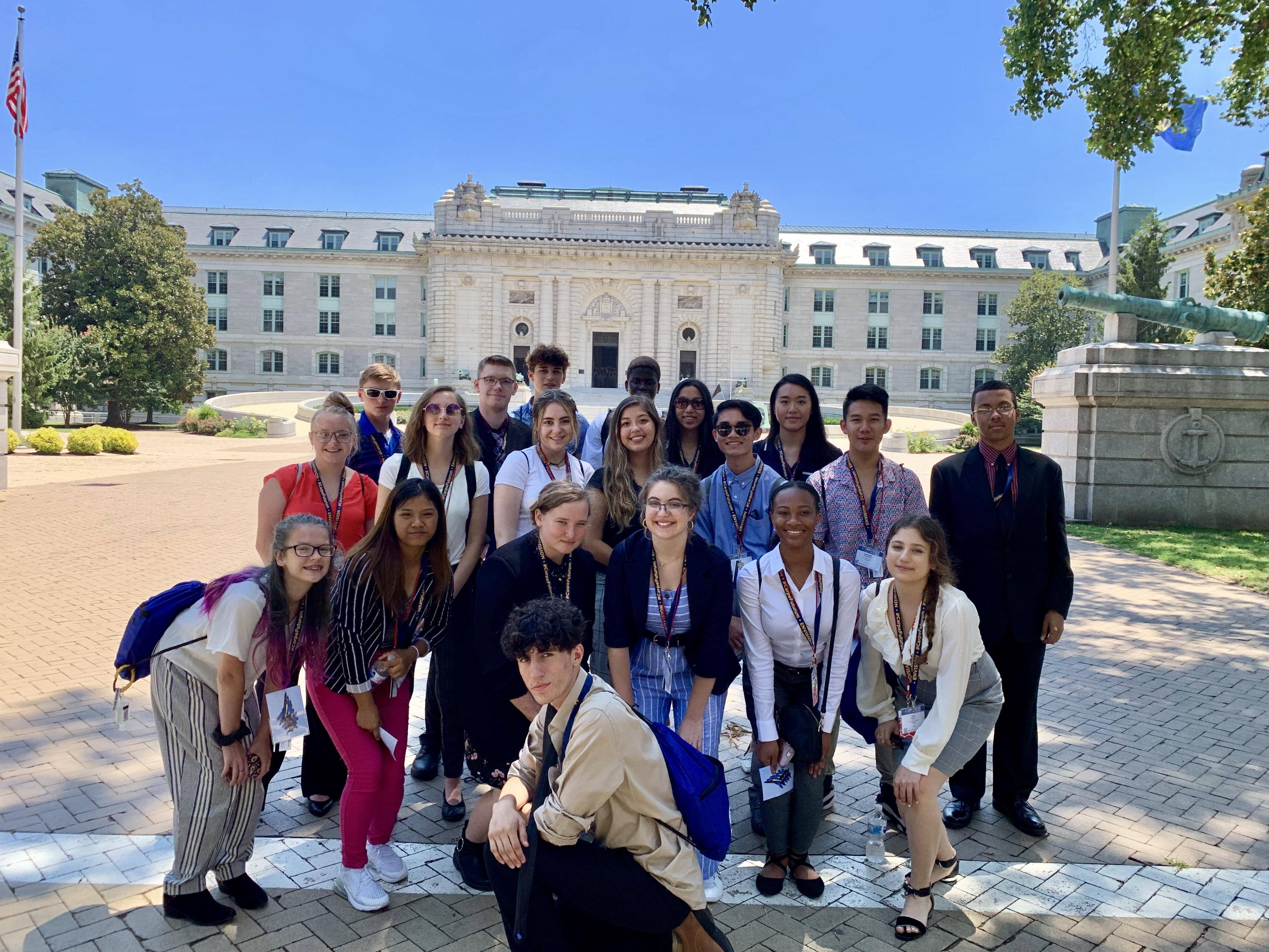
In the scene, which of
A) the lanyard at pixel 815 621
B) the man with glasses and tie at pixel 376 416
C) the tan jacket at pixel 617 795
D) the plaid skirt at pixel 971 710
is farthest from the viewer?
the man with glasses and tie at pixel 376 416

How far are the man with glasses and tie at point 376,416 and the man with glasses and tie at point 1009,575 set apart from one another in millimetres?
3627

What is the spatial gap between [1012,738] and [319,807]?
3.93 meters

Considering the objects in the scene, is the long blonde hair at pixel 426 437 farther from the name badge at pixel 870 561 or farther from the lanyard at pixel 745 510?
the name badge at pixel 870 561

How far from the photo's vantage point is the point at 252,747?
3750 millimetres

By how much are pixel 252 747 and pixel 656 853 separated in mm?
1960

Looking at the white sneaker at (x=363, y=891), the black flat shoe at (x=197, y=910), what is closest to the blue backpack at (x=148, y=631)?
the black flat shoe at (x=197, y=910)

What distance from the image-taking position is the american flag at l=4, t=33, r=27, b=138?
2494 centimetres

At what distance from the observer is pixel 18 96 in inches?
992

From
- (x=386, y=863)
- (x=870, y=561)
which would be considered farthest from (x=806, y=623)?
(x=386, y=863)

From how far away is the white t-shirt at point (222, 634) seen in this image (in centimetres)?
351

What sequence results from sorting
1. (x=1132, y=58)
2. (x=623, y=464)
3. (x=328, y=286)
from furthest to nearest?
(x=328, y=286)
(x=1132, y=58)
(x=623, y=464)

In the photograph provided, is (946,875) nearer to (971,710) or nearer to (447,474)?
(971,710)

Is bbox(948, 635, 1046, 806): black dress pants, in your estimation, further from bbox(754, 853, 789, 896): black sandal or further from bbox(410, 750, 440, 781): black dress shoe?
bbox(410, 750, 440, 781): black dress shoe

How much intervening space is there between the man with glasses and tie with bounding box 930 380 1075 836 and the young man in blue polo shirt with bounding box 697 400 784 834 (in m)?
1.08
